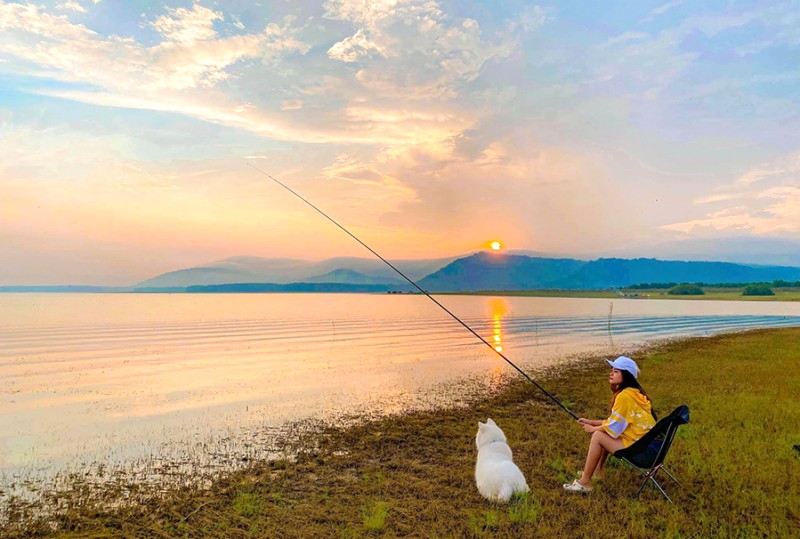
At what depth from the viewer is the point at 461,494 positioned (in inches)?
288

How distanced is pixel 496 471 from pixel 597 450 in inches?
56.2

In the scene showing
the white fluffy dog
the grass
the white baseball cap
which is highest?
the white baseball cap

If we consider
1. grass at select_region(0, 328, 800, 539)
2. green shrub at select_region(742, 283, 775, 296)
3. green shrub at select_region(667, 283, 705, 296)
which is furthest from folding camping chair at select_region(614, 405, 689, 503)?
green shrub at select_region(667, 283, 705, 296)

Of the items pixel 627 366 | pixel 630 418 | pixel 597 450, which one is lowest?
pixel 597 450

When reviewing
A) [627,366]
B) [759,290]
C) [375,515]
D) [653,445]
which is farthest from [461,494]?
[759,290]

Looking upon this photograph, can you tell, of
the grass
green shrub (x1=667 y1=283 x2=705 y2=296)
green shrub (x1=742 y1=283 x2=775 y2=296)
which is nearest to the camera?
the grass

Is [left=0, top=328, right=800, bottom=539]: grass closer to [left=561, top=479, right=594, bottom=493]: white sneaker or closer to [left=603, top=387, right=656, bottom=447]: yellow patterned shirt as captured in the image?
[left=561, top=479, right=594, bottom=493]: white sneaker

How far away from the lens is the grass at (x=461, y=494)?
20.4ft

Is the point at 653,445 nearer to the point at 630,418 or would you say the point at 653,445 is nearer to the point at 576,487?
the point at 630,418

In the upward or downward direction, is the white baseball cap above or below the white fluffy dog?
above

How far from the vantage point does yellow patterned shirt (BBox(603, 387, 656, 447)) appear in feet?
22.4

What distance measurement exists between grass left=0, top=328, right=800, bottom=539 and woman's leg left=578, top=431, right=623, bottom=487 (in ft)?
0.84

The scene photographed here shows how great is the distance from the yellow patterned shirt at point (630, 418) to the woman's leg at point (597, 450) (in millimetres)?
90

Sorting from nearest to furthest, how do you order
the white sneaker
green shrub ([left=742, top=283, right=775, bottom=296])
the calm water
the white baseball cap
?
1. the white baseball cap
2. the white sneaker
3. the calm water
4. green shrub ([left=742, top=283, right=775, bottom=296])
